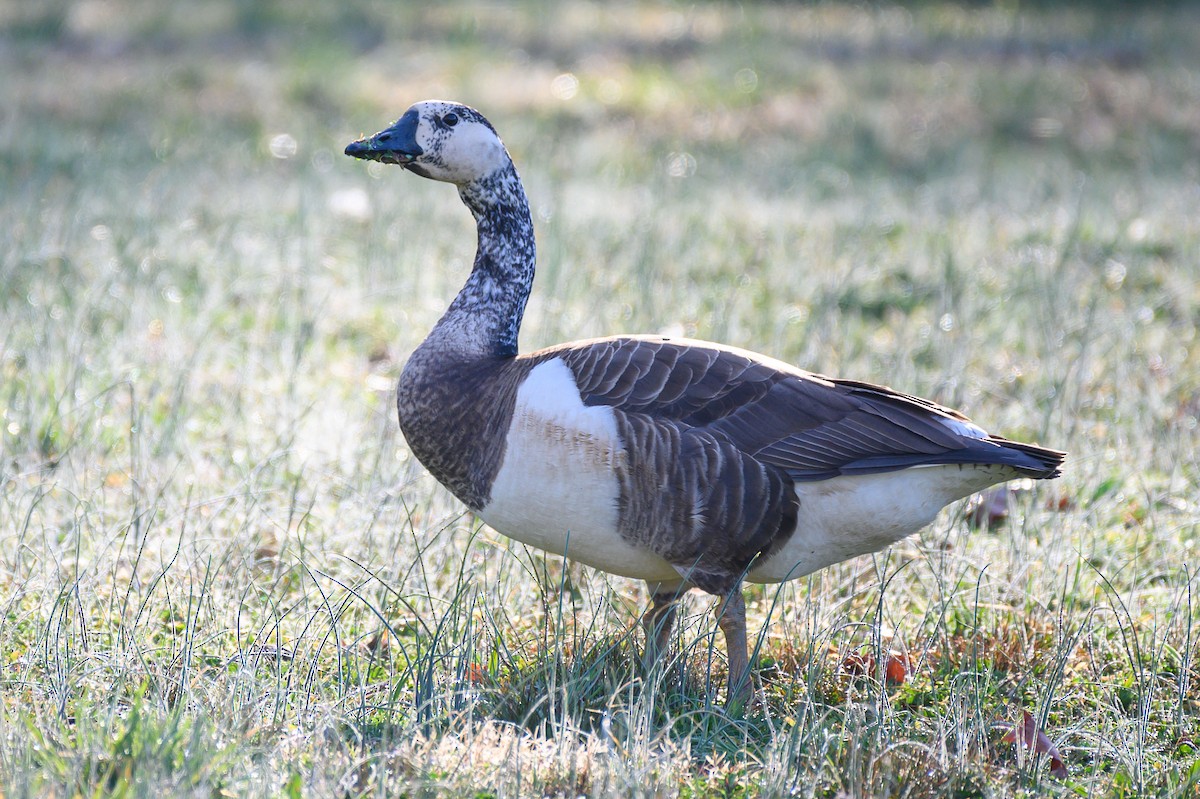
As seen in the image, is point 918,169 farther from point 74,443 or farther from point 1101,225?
point 74,443

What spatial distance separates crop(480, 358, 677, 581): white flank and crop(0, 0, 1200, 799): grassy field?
21cm

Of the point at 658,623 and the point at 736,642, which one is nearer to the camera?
the point at 736,642

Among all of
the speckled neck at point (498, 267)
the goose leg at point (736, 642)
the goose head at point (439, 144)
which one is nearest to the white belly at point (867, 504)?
the goose leg at point (736, 642)

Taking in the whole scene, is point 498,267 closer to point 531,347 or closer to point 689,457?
point 689,457

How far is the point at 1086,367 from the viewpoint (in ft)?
20.2

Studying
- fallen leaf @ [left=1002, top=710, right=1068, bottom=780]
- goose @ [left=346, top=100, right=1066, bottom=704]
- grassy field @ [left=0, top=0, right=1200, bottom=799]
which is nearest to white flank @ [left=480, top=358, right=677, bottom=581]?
goose @ [left=346, top=100, right=1066, bottom=704]

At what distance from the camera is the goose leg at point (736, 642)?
3.52 m

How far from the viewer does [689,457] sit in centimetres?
338

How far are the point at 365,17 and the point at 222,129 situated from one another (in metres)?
5.33

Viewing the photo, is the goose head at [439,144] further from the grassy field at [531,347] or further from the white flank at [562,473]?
the grassy field at [531,347]

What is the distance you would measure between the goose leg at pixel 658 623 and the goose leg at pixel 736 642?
0.52ft

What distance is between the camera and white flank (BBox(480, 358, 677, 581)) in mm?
3354

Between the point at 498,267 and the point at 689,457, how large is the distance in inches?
39.6

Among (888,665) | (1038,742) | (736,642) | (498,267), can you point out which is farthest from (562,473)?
(1038,742)
